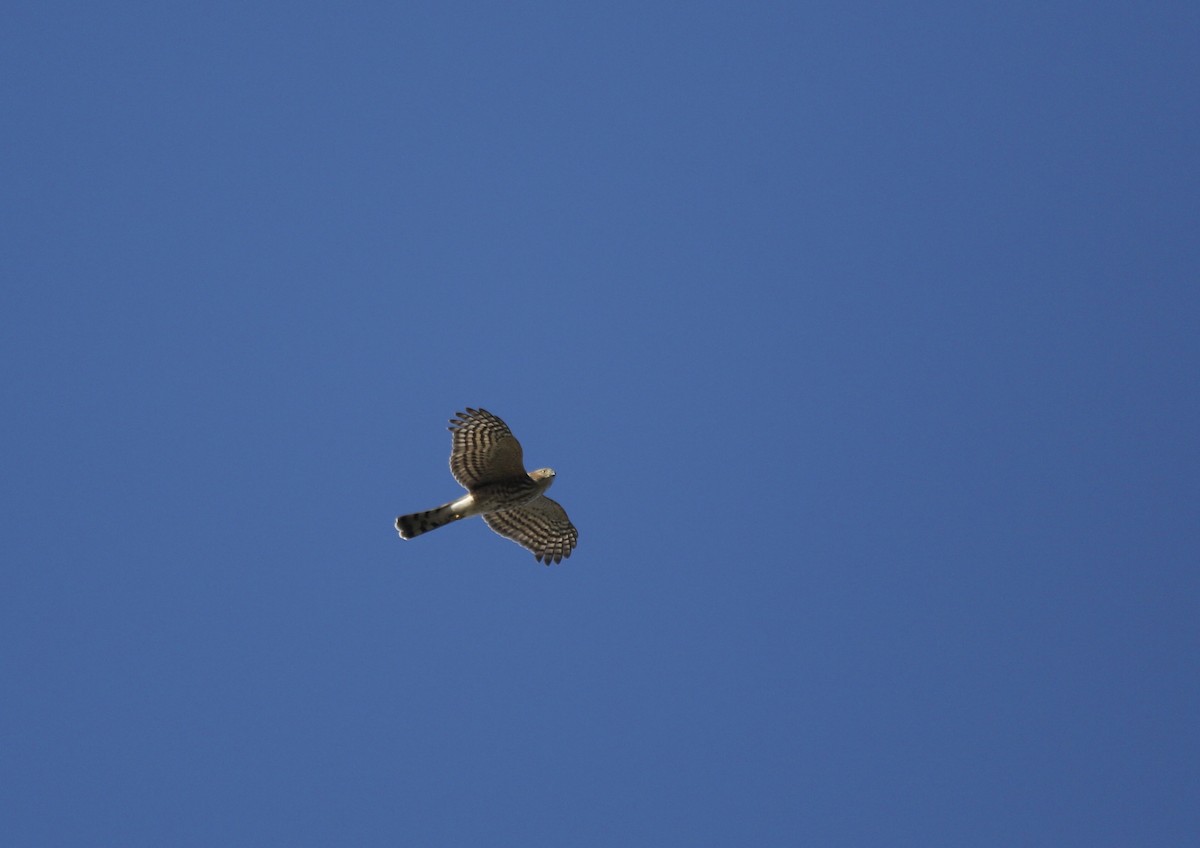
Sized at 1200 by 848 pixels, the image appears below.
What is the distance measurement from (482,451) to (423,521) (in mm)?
1354

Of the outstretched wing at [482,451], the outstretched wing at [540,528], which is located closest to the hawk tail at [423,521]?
the outstretched wing at [482,451]

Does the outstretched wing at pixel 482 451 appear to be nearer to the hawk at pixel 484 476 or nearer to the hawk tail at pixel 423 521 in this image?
the hawk at pixel 484 476

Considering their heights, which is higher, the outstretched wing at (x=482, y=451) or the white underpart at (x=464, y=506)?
the outstretched wing at (x=482, y=451)

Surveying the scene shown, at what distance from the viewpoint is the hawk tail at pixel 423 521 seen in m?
16.0

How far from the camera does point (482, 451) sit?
53.4 feet

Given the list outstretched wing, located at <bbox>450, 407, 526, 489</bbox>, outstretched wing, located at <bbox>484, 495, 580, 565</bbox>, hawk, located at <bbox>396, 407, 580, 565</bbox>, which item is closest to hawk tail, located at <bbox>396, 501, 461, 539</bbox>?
hawk, located at <bbox>396, 407, 580, 565</bbox>

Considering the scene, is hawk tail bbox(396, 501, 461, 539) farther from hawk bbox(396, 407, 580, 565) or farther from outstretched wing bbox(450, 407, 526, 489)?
outstretched wing bbox(450, 407, 526, 489)

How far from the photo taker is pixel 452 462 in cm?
1641

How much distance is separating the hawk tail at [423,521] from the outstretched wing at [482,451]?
543 mm

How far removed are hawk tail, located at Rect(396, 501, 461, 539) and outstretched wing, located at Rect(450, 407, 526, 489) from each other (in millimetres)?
543

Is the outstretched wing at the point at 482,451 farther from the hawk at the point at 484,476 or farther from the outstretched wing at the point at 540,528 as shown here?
the outstretched wing at the point at 540,528

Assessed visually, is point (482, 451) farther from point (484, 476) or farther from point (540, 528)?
point (540, 528)

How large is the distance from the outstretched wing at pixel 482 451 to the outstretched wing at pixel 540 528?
3.68 feet

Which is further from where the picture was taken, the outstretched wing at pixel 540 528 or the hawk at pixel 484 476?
the outstretched wing at pixel 540 528
